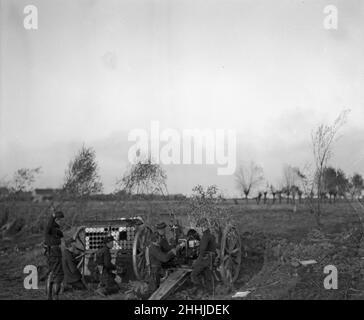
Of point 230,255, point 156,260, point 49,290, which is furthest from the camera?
point 230,255

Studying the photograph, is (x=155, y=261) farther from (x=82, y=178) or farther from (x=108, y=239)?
(x=82, y=178)

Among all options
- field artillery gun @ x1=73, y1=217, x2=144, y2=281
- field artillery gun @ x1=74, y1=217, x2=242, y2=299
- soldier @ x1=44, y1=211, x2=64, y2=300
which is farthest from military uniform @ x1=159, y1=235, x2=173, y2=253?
soldier @ x1=44, y1=211, x2=64, y2=300

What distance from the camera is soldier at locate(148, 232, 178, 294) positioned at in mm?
7441

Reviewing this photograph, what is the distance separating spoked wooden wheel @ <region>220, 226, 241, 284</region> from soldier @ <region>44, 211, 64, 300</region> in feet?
9.63

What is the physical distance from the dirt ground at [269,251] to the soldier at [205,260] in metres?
0.29

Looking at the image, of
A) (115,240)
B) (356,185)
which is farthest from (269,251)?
(356,185)

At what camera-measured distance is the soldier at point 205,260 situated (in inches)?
297

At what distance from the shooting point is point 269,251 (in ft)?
30.3

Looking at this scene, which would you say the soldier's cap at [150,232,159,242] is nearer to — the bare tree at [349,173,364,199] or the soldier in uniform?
the soldier in uniform

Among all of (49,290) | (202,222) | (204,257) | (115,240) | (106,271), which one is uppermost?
(202,222)

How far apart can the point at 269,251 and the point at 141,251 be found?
2.81 m
